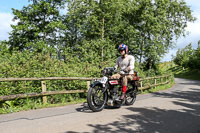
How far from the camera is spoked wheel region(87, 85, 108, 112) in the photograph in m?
5.87

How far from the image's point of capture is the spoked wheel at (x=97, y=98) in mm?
5867

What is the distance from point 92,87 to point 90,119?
1014 mm

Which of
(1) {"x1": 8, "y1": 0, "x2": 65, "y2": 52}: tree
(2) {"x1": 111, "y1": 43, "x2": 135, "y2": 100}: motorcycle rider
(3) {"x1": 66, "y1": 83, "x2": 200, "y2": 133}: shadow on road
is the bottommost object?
(3) {"x1": 66, "y1": 83, "x2": 200, "y2": 133}: shadow on road

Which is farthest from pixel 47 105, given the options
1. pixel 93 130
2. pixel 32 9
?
pixel 32 9

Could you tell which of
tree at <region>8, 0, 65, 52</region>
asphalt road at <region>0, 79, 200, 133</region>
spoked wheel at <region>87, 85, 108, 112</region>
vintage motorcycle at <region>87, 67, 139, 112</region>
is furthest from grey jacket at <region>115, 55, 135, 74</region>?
tree at <region>8, 0, 65, 52</region>

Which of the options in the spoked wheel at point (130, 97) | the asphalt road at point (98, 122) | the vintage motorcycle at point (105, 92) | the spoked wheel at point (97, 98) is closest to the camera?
the asphalt road at point (98, 122)

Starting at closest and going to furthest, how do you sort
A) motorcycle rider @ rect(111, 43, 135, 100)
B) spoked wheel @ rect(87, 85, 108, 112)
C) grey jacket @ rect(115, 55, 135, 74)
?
spoked wheel @ rect(87, 85, 108, 112)
motorcycle rider @ rect(111, 43, 135, 100)
grey jacket @ rect(115, 55, 135, 74)

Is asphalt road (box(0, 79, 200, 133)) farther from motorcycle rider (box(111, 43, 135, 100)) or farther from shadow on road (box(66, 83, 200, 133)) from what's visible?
motorcycle rider (box(111, 43, 135, 100))

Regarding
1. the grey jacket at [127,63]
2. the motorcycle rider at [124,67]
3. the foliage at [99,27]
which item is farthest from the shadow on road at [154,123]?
the foliage at [99,27]

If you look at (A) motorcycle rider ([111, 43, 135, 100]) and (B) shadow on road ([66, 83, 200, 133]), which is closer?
(B) shadow on road ([66, 83, 200, 133])

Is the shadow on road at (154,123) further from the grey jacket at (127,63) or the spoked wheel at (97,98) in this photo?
the grey jacket at (127,63)

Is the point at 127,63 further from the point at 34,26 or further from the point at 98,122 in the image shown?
the point at 34,26

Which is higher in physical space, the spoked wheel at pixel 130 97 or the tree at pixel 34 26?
the tree at pixel 34 26

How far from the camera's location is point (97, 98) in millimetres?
6184
